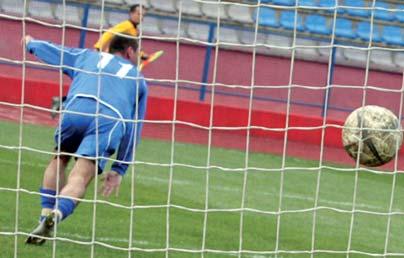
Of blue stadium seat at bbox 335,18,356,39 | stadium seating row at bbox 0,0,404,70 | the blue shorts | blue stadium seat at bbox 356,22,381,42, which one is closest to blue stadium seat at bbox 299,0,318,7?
stadium seating row at bbox 0,0,404,70

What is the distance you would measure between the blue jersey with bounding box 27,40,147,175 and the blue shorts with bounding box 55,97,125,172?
4 centimetres

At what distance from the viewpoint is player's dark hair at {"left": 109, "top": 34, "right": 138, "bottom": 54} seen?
764cm

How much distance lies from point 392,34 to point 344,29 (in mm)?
951

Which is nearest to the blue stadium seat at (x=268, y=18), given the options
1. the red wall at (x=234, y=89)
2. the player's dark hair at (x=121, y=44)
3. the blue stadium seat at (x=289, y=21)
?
the blue stadium seat at (x=289, y=21)

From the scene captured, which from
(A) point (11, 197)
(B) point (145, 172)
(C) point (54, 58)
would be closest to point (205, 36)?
(B) point (145, 172)

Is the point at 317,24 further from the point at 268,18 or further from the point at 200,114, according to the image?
the point at 200,114

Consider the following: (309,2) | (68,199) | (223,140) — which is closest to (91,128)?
(68,199)

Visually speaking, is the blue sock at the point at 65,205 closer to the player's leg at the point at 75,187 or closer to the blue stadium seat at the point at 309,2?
the player's leg at the point at 75,187

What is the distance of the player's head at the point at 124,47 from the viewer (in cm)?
763

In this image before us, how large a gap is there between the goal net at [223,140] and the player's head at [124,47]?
0.37 metres

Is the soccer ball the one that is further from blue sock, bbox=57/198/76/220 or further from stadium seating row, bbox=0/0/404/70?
stadium seating row, bbox=0/0/404/70

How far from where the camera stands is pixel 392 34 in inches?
857

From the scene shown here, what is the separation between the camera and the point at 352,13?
21641mm

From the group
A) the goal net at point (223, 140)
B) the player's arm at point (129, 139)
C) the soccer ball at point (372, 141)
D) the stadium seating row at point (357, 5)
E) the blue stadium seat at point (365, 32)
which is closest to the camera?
the goal net at point (223, 140)
